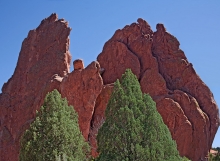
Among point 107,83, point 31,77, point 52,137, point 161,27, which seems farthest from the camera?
point 161,27

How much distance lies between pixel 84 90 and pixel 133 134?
18.0m

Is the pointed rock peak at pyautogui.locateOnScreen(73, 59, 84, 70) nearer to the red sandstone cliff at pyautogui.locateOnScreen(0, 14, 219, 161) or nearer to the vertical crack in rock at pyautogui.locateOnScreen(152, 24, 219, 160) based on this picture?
the red sandstone cliff at pyautogui.locateOnScreen(0, 14, 219, 161)

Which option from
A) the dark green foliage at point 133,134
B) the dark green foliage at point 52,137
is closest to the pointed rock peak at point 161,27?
the dark green foliage at point 52,137

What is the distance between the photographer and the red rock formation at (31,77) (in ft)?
116

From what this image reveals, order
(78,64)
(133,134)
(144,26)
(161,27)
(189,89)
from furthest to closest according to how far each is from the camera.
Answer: (144,26), (161,27), (189,89), (78,64), (133,134)

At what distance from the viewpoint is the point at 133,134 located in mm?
13555

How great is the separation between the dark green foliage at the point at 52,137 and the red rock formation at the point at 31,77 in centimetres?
1816

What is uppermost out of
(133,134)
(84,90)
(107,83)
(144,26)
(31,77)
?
(144,26)

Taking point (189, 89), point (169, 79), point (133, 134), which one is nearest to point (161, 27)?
point (169, 79)

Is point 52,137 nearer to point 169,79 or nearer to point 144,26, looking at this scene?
point 169,79

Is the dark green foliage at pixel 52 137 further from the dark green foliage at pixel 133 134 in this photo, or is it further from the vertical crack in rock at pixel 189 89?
the vertical crack in rock at pixel 189 89

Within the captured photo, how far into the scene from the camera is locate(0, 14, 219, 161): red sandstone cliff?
103 feet

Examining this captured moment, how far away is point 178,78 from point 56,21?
14767 mm

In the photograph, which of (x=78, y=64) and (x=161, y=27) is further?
(x=161, y=27)
